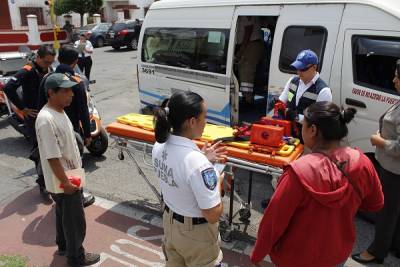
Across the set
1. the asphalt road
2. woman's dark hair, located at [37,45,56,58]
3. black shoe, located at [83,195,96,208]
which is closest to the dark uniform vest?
the asphalt road

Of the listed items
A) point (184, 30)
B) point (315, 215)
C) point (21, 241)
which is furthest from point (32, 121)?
point (315, 215)

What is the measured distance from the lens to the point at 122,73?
45.0 feet

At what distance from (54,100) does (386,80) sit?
3.24 meters

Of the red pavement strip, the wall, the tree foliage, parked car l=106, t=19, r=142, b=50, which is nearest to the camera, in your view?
the red pavement strip

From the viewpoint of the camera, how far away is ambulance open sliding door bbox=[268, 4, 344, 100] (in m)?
4.26

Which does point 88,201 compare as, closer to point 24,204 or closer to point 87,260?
point 24,204

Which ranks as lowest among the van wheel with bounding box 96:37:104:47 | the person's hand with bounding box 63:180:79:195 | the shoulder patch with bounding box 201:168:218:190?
the van wheel with bounding box 96:37:104:47

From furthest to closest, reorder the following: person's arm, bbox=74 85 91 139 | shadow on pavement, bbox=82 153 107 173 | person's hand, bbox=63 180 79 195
Result: shadow on pavement, bbox=82 153 107 173, person's arm, bbox=74 85 91 139, person's hand, bbox=63 180 79 195

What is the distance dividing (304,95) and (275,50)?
1.21 metres

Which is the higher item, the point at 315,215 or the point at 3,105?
the point at 315,215

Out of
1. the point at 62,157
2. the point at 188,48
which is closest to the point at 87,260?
the point at 62,157

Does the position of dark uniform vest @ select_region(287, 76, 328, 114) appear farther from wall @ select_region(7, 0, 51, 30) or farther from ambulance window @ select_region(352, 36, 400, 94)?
wall @ select_region(7, 0, 51, 30)

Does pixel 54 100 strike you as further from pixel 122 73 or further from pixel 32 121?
pixel 122 73

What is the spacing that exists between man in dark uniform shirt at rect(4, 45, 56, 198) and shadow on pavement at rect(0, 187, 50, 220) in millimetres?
143
